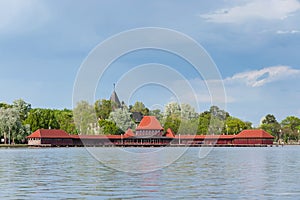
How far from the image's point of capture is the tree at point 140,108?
5103 inches

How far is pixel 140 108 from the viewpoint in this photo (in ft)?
431

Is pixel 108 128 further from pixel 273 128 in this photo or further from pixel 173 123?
pixel 273 128

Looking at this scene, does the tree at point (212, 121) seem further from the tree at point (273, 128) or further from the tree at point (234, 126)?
the tree at point (273, 128)

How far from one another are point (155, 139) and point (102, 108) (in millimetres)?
20820

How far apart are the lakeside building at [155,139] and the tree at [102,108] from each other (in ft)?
45.4

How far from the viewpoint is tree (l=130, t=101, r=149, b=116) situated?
130 meters

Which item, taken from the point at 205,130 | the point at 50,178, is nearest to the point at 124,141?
the point at 205,130

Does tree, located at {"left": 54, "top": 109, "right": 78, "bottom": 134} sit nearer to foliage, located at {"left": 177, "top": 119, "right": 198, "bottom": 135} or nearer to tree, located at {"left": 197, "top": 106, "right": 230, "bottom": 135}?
foliage, located at {"left": 177, "top": 119, "right": 198, "bottom": 135}

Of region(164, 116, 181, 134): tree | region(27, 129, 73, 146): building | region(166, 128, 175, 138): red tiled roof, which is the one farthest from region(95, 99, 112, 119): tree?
region(27, 129, 73, 146): building

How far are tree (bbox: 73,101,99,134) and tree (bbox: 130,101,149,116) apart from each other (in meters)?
30.0

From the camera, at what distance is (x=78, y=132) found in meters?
97.8

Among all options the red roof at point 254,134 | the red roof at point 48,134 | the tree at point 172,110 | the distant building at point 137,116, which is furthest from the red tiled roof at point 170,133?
the distant building at point 137,116

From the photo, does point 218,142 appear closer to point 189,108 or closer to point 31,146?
point 189,108

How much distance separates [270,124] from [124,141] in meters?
40.4
